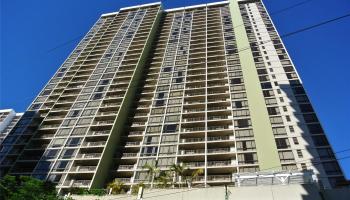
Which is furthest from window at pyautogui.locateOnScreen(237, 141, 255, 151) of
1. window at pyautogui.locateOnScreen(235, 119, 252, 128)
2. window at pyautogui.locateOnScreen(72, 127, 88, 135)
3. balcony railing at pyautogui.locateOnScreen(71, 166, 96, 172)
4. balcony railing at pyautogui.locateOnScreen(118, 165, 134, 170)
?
window at pyautogui.locateOnScreen(72, 127, 88, 135)

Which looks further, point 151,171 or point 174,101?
point 174,101

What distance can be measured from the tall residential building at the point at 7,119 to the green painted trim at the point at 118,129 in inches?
1425

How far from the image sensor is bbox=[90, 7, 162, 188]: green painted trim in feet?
167

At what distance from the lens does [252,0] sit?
94.2 meters

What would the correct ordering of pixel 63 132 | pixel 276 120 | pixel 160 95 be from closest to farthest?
pixel 276 120, pixel 63 132, pixel 160 95

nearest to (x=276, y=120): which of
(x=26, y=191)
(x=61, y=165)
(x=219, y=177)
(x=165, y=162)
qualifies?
(x=219, y=177)

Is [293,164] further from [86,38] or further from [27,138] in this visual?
[86,38]

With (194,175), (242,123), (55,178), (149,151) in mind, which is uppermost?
(242,123)

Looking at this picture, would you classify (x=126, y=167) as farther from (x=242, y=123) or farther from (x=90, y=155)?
(x=242, y=123)

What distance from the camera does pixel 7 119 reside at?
294 feet

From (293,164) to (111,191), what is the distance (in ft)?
84.8

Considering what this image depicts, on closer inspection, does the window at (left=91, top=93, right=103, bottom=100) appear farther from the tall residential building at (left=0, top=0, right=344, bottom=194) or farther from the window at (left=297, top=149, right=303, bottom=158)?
the window at (left=297, top=149, right=303, bottom=158)

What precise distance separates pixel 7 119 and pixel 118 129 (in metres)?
45.8

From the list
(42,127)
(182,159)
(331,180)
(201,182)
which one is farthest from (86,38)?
(331,180)
